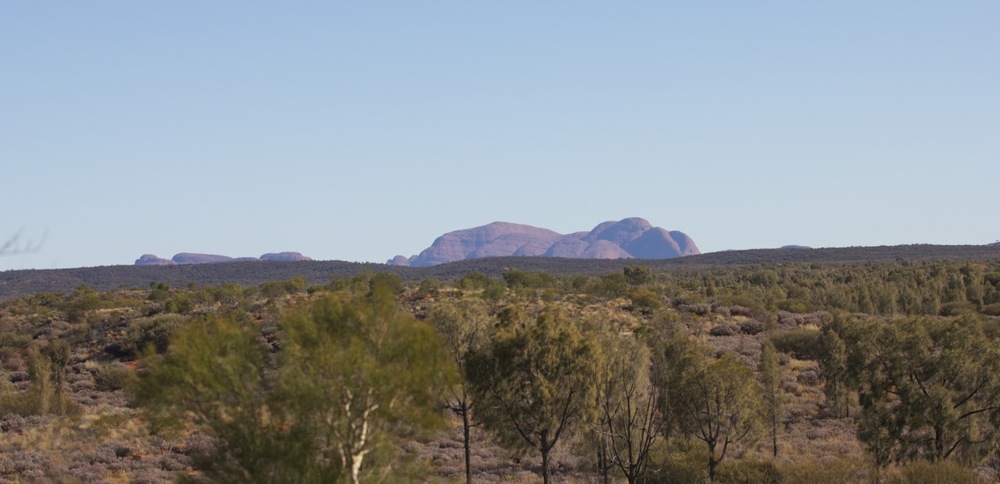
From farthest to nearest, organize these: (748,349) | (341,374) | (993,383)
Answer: (748,349), (993,383), (341,374)

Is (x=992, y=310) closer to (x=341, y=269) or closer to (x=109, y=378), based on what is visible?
(x=109, y=378)

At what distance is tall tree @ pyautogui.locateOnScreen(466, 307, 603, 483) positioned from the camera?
1063 inches

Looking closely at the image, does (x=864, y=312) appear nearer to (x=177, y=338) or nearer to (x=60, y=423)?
(x=60, y=423)

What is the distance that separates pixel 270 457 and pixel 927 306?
7169cm

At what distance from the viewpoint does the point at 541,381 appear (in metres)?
26.7

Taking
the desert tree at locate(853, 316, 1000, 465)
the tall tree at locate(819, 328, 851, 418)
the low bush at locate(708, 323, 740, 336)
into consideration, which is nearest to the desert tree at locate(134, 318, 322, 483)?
the desert tree at locate(853, 316, 1000, 465)

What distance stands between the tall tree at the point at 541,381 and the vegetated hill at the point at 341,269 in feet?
414

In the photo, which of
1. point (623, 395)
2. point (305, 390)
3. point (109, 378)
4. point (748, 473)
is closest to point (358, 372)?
point (305, 390)

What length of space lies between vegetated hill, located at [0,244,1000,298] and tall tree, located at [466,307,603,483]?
12624 centimetres

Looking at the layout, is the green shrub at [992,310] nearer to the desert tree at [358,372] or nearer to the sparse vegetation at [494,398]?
the sparse vegetation at [494,398]

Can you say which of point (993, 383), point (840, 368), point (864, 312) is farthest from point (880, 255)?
point (993, 383)

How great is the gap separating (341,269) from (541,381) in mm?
158650

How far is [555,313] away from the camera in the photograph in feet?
100

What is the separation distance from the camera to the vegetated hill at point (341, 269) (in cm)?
15638
